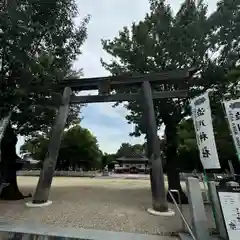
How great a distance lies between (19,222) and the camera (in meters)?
5.57

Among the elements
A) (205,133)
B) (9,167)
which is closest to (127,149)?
(9,167)

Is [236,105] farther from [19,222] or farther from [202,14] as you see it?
[202,14]

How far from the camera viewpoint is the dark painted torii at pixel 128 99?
24.0 feet

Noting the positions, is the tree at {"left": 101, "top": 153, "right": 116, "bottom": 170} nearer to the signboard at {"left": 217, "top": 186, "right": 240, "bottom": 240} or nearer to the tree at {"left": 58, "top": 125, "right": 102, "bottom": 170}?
the tree at {"left": 58, "top": 125, "right": 102, "bottom": 170}

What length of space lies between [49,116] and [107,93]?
2.82 meters

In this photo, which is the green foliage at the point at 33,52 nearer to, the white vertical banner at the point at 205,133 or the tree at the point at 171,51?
the tree at the point at 171,51

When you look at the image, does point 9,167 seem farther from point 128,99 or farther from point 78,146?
point 78,146

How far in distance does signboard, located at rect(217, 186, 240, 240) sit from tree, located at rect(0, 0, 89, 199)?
224 inches

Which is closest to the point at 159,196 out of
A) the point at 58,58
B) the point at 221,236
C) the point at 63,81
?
the point at 221,236

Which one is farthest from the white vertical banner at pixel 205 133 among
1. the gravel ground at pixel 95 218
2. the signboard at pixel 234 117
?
the gravel ground at pixel 95 218

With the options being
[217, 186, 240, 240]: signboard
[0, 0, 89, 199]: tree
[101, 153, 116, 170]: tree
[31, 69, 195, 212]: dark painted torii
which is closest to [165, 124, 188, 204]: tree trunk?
[31, 69, 195, 212]: dark painted torii

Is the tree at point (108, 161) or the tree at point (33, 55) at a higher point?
the tree at point (108, 161)

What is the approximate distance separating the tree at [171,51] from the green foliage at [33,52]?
6.32 feet

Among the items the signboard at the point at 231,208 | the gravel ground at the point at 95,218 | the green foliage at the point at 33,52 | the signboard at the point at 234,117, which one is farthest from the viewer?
the green foliage at the point at 33,52
